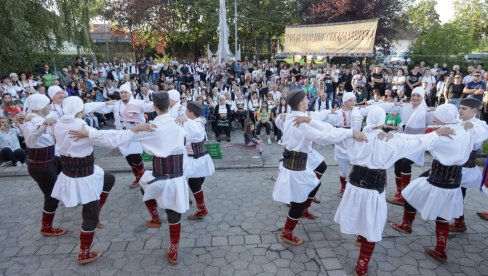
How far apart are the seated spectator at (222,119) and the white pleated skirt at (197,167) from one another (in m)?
5.30

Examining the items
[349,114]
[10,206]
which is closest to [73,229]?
[10,206]

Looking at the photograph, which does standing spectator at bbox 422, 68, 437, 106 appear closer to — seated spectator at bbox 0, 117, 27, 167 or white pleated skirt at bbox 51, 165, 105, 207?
white pleated skirt at bbox 51, 165, 105, 207

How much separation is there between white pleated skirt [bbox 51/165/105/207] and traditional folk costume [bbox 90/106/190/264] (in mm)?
583

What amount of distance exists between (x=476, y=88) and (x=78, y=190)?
1152 cm

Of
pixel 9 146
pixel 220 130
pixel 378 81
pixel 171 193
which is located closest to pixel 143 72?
pixel 220 130

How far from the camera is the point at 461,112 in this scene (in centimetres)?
446

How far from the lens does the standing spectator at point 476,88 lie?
424 inches

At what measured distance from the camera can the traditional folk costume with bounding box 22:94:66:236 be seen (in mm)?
4492

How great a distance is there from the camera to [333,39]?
1647cm

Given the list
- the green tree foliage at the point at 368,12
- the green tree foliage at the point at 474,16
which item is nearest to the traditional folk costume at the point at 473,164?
the green tree foliage at the point at 368,12

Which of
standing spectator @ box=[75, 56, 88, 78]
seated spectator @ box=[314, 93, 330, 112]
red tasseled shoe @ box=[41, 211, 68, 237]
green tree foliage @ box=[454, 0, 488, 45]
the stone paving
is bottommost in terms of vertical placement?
the stone paving

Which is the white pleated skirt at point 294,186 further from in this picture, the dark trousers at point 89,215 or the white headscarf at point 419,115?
the white headscarf at point 419,115

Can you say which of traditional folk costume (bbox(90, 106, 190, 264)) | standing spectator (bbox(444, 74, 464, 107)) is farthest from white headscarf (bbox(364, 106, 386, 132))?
standing spectator (bbox(444, 74, 464, 107))

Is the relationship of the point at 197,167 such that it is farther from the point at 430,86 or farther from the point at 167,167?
the point at 430,86
